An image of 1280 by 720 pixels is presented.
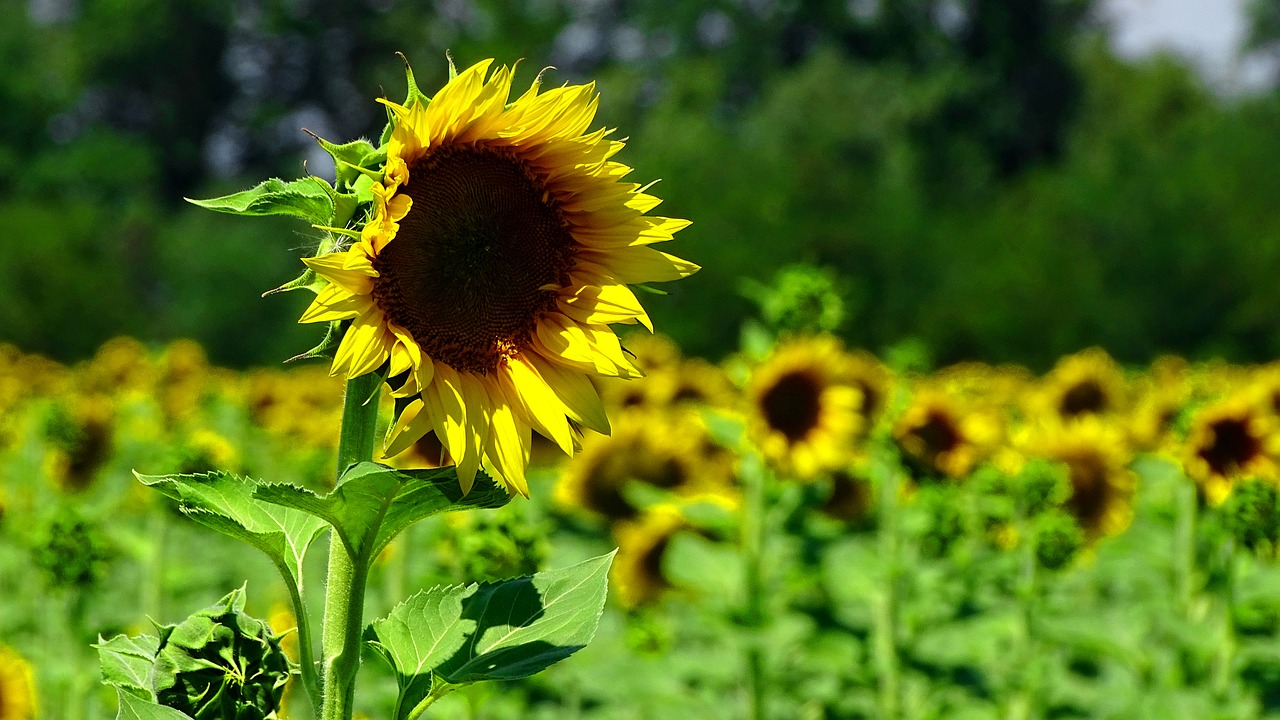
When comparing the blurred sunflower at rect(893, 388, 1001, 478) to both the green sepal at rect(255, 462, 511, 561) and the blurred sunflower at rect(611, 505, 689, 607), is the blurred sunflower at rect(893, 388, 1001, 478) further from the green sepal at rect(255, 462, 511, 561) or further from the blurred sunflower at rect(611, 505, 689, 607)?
the green sepal at rect(255, 462, 511, 561)

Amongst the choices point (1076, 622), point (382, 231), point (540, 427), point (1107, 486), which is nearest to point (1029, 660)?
point (1076, 622)

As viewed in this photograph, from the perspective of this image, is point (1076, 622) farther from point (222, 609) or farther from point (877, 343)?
point (877, 343)

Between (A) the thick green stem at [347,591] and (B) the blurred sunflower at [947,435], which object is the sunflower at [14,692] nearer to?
(A) the thick green stem at [347,591]

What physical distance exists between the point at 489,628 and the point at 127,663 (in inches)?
15.2

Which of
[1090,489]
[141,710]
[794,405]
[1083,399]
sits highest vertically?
[1083,399]

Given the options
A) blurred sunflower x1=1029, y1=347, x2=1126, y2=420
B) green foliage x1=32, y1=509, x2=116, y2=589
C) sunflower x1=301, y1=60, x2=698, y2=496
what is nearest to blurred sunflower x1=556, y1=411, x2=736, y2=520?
blurred sunflower x1=1029, y1=347, x2=1126, y2=420

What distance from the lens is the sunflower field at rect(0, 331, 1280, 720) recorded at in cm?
319

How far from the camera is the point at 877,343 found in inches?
786

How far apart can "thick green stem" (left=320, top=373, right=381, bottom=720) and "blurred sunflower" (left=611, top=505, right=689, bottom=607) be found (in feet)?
10.8

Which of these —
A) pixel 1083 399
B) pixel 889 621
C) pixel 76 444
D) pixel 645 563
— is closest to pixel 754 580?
pixel 889 621

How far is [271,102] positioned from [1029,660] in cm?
4431

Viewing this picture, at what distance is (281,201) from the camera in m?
1.22

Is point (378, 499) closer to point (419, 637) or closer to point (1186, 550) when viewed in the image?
point (419, 637)

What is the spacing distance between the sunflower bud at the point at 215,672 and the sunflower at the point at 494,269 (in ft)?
0.89
